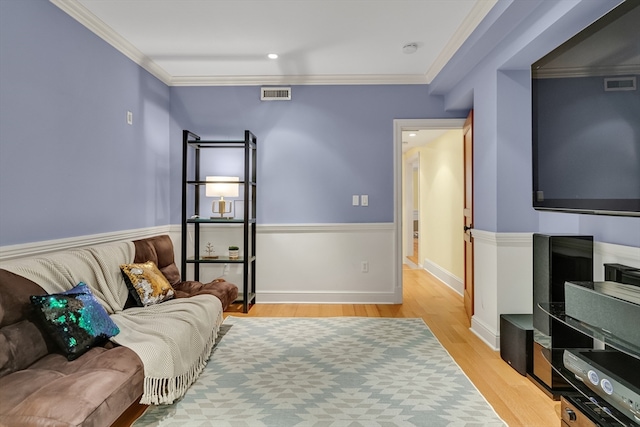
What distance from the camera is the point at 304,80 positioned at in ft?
13.9

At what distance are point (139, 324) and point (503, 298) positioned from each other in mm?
2555

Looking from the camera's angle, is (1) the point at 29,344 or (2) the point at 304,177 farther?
(2) the point at 304,177

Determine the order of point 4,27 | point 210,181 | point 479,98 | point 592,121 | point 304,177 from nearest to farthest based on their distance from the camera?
point 592,121 → point 4,27 → point 479,98 → point 210,181 → point 304,177

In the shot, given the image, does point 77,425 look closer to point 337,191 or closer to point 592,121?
point 592,121

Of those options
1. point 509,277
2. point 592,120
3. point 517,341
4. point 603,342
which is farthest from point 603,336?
point 509,277

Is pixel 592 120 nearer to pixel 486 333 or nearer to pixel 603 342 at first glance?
pixel 603 342

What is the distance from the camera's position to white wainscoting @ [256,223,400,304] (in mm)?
4289

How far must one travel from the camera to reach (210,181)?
3914mm

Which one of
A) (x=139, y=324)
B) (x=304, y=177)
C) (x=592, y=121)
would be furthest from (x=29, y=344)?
(x=304, y=177)

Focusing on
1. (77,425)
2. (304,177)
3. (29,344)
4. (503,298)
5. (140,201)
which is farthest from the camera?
(304,177)

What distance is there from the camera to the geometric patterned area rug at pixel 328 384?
6.49 ft

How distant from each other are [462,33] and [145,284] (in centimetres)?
309

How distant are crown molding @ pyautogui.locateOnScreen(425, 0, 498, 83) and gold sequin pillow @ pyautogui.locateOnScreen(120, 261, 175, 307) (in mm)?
3022

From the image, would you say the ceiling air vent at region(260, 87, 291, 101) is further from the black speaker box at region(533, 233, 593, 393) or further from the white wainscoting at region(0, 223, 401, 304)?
the black speaker box at region(533, 233, 593, 393)
